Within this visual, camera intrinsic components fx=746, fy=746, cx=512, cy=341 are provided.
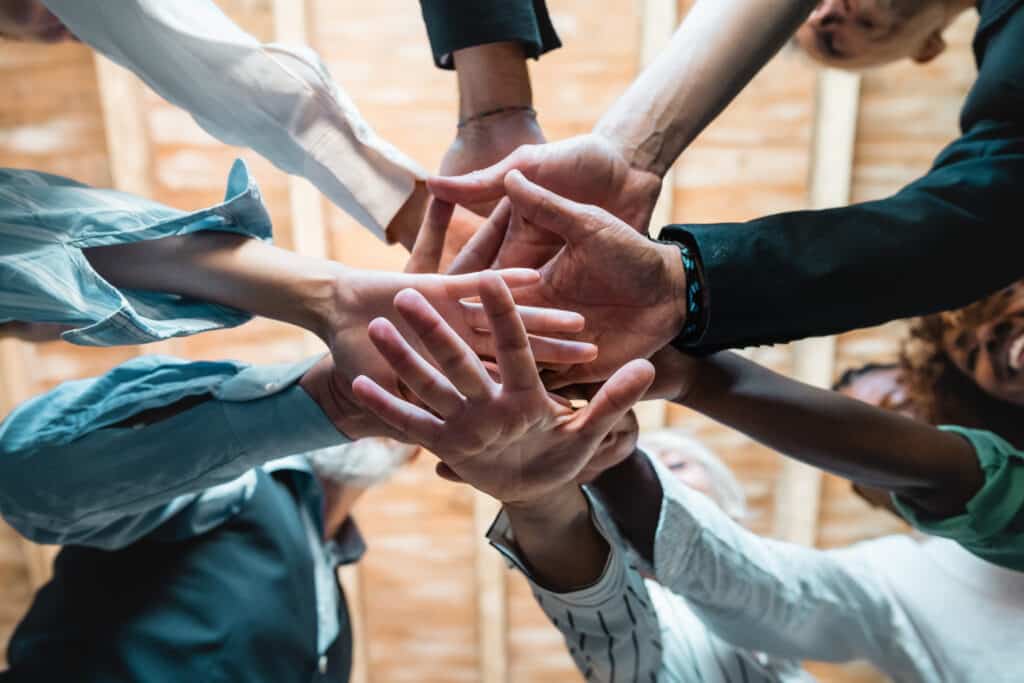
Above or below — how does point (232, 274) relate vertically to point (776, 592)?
above

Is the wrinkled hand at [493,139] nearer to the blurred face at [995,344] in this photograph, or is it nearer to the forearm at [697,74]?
the forearm at [697,74]

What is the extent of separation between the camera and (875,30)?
113 centimetres

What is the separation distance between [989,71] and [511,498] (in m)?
0.69

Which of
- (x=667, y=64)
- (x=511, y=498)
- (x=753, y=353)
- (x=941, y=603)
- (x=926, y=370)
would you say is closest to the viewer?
(x=511, y=498)

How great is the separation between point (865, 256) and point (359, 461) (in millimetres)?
900

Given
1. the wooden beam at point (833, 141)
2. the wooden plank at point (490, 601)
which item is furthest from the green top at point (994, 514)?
the wooden plank at point (490, 601)

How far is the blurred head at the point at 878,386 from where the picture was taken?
1472 mm

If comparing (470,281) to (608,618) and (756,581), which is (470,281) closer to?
(608,618)

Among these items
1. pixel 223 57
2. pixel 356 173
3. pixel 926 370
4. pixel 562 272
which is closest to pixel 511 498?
pixel 562 272

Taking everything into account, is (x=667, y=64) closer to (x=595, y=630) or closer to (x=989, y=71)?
(x=989, y=71)

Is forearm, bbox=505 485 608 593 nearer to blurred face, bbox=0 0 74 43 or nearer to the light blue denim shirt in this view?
the light blue denim shirt

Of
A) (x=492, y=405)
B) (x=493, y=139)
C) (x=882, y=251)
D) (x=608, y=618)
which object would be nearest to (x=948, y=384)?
(x=882, y=251)

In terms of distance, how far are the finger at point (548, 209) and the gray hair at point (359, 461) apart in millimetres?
642

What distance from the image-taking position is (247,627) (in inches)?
38.1
